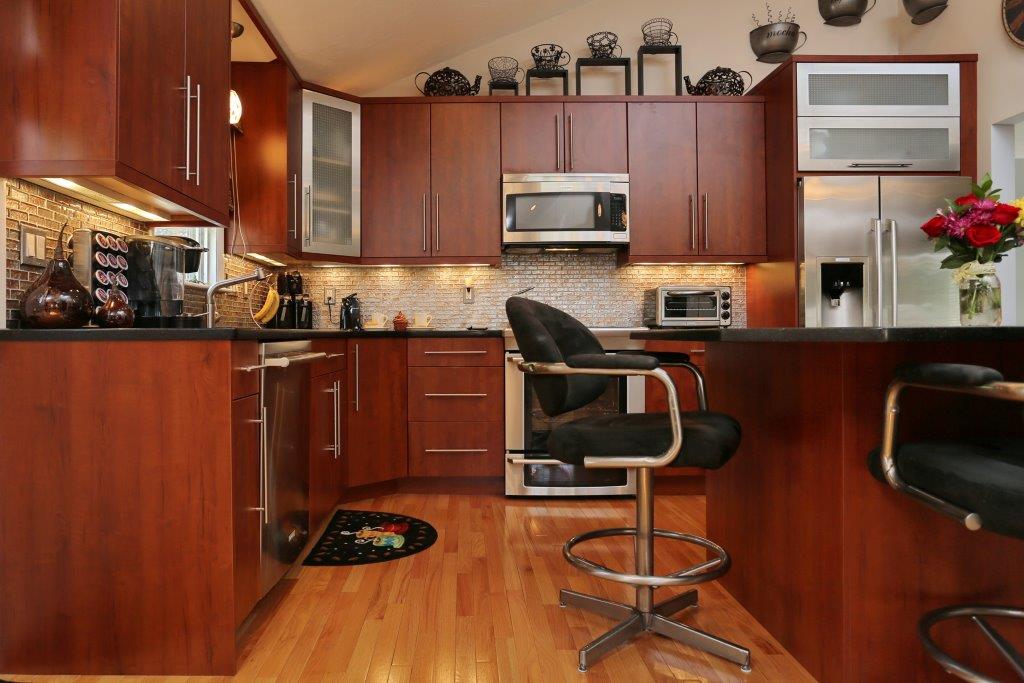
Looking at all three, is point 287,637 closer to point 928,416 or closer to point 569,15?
point 928,416

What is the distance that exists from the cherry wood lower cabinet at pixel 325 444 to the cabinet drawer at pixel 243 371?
79 cm

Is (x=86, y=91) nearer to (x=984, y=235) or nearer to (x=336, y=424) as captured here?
(x=336, y=424)

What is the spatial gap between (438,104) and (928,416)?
3.29 meters

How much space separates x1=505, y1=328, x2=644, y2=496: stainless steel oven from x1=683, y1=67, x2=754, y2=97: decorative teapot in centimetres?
175

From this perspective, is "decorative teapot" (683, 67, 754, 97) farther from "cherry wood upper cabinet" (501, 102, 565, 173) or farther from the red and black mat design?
the red and black mat design

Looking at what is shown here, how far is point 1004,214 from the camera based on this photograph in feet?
5.14

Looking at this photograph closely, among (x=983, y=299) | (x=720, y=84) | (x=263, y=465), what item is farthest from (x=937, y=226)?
(x=720, y=84)

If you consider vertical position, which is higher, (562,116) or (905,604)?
(562,116)

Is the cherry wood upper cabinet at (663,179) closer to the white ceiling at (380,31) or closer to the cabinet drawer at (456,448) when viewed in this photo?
the white ceiling at (380,31)

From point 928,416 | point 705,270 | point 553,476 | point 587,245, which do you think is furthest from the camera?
point 705,270

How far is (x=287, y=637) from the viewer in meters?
1.82

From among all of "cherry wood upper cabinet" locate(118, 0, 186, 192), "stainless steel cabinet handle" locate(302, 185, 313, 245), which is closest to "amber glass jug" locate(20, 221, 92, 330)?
"cherry wood upper cabinet" locate(118, 0, 186, 192)

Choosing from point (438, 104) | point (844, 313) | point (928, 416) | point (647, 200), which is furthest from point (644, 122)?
point (928, 416)

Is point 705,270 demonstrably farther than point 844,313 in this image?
Yes
